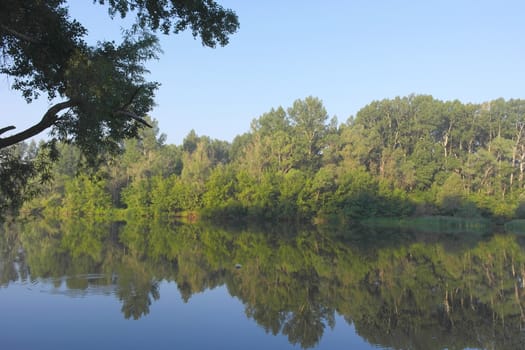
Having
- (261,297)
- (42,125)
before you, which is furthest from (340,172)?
(42,125)

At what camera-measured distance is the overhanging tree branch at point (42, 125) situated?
6.66 m

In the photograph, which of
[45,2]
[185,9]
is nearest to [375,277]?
[185,9]

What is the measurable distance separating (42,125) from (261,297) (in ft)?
25.8

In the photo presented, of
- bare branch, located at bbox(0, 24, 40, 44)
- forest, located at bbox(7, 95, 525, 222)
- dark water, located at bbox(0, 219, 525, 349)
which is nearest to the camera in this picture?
bare branch, located at bbox(0, 24, 40, 44)

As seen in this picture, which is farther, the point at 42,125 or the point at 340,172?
the point at 340,172

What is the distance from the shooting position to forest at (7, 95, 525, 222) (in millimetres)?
42406

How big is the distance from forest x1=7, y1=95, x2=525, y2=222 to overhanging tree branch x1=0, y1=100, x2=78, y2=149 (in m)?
35.4

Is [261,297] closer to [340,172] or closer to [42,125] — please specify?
[42,125]

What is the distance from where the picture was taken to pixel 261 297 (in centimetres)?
1286

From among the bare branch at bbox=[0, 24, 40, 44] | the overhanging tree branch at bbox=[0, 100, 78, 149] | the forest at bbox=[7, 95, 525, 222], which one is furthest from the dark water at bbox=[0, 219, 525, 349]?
the forest at bbox=[7, 95, 525, 222]

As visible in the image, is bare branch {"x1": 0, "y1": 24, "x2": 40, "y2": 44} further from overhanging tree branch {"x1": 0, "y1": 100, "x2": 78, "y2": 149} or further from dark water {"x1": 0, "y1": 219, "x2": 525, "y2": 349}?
dark water {"x1": 0, "y1": 219, "x2": 525, "y2": 349}

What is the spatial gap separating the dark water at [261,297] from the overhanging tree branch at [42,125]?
4.35 meters

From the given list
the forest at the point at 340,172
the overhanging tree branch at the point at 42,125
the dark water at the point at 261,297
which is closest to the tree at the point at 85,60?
the overhanging tree branch at the point at 42,125

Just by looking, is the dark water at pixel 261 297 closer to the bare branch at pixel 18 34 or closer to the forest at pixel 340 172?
the bare branch at pixel 18 34
